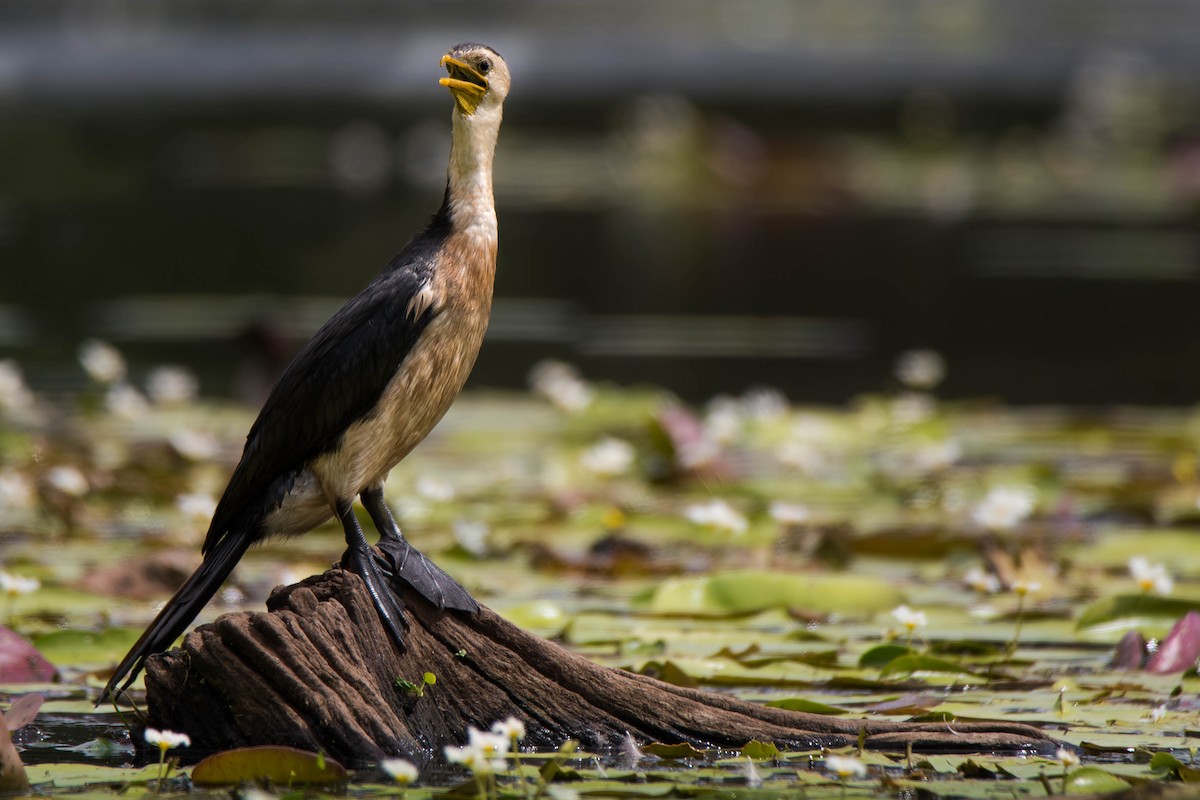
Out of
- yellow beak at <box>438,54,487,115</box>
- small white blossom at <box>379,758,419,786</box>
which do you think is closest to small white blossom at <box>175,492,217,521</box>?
yellow beak at <box>438,54,487,115</box>

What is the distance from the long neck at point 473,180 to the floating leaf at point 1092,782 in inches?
64.4

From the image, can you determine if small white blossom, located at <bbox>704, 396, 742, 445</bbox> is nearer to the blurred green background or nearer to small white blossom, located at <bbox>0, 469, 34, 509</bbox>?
the blurred green background

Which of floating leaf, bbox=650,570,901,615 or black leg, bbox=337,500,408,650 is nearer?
black leg, bbox=337,500,408,650

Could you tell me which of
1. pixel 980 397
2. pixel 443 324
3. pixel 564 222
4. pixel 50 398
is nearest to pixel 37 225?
pixel 564 222

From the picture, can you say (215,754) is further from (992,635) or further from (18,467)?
(18,467)

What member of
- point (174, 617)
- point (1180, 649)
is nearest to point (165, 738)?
point (174, 617)

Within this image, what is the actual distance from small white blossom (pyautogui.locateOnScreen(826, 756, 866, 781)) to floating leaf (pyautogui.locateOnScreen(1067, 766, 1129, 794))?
39 cm

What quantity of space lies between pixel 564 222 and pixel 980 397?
852 cm

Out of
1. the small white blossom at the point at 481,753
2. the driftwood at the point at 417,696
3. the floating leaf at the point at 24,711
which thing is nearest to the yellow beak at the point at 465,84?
the driftwood at the point at 417,696

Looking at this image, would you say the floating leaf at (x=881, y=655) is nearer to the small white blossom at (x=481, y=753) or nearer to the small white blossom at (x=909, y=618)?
the small white blossom at (x=909, y=618)

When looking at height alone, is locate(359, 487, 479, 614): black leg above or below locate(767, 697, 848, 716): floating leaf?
above

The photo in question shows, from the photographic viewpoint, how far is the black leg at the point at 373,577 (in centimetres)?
417

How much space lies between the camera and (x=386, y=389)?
424 centimetres

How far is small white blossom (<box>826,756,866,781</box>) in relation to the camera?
11.9 ft
